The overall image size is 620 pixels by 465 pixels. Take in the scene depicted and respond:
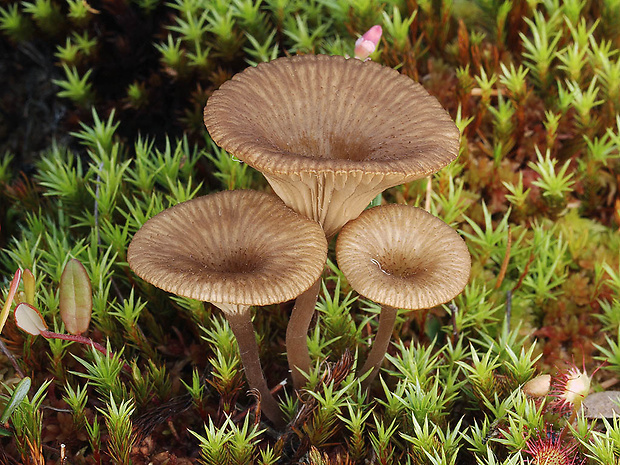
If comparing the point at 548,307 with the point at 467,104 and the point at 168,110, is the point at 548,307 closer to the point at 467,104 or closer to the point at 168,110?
the point at 467,104

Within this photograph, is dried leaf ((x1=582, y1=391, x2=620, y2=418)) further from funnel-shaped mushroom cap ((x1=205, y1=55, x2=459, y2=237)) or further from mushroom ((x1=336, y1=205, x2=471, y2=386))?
funnel-shaped mushroom cap ((x1=205, y1=55, x2=459, y2=237))

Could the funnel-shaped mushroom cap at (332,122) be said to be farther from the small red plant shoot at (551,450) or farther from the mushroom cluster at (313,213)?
the small red plant shoot at (551,450)

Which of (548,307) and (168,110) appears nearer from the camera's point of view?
(548,307)

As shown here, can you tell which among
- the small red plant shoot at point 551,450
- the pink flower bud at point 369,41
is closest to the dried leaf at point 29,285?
the pink flower bud at point 369,41

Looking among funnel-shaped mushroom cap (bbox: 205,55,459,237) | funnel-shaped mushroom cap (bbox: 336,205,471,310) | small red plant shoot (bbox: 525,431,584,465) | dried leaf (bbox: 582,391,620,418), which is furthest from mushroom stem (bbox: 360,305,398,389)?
dried leaf (bbox: 582,391,620,418)

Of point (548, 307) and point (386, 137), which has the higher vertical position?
point (386, 137)

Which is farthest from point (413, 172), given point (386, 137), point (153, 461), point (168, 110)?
point (168, 110)

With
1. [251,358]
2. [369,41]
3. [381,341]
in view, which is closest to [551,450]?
[381,341]

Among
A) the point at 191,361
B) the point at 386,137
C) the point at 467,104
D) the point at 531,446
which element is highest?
the point at 386,137
